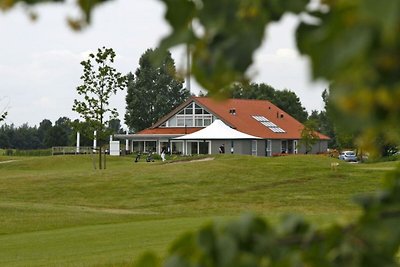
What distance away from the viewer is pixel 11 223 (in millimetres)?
20531

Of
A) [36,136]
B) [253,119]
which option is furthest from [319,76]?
[36,136]

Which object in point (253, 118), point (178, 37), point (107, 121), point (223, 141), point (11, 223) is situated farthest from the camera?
point (253, 118)

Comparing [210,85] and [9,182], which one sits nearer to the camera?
[210,85]

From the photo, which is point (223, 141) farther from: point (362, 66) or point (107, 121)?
point (362, 66)

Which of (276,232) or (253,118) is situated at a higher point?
(253,118)

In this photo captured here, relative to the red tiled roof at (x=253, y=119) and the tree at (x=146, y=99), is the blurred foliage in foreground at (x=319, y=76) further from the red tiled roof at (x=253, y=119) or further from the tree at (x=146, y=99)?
the tree at (x=146, y=99)

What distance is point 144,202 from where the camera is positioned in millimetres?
28781

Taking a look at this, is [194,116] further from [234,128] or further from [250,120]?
[234,128]

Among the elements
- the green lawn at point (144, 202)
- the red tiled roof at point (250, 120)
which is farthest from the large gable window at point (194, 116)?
the green lawn at point (144, 202)

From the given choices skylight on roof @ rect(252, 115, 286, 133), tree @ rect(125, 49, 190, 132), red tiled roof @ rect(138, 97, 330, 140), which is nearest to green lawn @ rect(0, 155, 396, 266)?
red tiled roof @ rect(138, 97, 330, 140)

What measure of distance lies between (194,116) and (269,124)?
7.57 m

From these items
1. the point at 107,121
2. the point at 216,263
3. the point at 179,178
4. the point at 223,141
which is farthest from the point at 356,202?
the point at 223,141

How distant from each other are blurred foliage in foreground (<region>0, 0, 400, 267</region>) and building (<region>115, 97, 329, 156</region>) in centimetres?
6284

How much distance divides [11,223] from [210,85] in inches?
788
